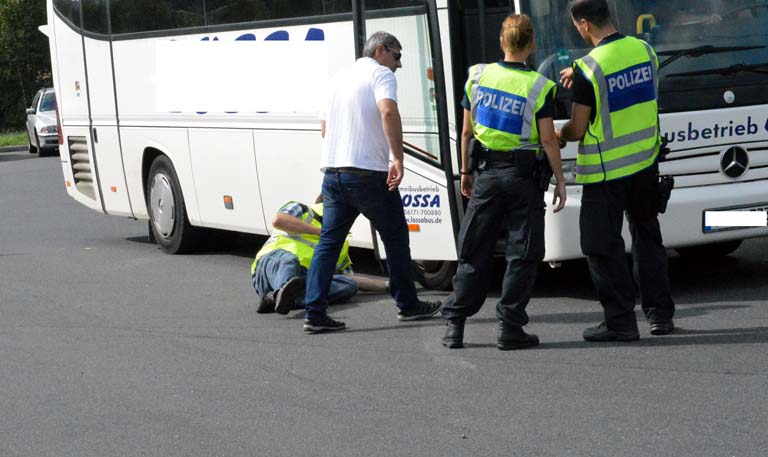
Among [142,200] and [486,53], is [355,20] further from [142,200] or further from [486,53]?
[142,200]

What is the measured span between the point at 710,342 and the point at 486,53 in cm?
238

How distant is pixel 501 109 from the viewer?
24.0 ft

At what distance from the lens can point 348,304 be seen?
949 centimetres

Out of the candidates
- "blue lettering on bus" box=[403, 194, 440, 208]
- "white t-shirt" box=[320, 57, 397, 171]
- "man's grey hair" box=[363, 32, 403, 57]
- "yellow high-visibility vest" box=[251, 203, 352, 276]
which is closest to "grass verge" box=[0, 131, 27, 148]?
"yellow high-visibility vest" box=[251, 203, 352, 276]

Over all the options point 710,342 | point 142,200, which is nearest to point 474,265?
point 710,342

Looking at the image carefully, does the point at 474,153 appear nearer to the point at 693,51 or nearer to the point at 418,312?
the point at 418,312

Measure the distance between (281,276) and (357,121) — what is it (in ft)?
4.85

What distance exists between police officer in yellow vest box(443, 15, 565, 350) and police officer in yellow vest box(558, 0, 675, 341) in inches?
7.9

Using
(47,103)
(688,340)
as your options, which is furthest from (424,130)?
(47,103)

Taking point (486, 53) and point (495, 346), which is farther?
point (486, 53)

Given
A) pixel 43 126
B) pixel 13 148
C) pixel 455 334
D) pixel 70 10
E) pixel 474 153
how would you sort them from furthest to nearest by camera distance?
pixel 13 148
pixel 43 126
pixel 70 10
pixel 455 334
pixel 474 153

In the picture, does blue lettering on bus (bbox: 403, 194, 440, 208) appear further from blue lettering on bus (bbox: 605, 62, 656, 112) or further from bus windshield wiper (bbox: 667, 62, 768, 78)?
blue lettering on bus (bbox: 605, 62, 656, 112)

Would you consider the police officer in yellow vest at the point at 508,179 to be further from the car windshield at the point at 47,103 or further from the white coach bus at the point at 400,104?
the car windshield at the point at 47,103

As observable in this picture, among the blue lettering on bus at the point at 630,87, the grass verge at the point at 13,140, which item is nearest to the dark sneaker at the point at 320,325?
the blue lettering on bus at the point at 630,87
